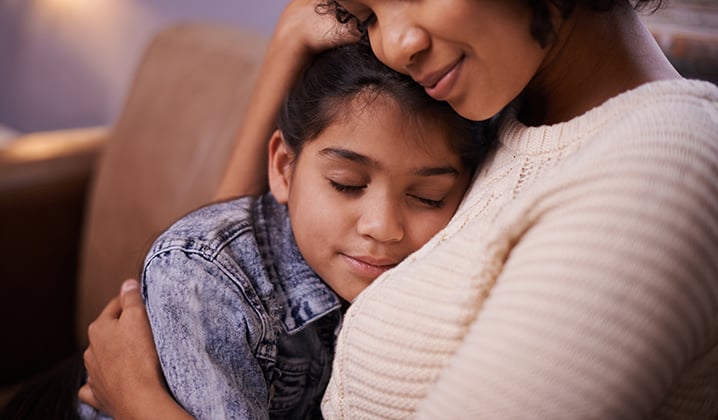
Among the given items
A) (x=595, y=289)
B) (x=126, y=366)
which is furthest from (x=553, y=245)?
(x=126, y=366)

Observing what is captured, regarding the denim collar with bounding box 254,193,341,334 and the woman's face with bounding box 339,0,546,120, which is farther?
Result: the denim collar with bounding box 254,193,341,334

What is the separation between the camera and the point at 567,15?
0.80 meters

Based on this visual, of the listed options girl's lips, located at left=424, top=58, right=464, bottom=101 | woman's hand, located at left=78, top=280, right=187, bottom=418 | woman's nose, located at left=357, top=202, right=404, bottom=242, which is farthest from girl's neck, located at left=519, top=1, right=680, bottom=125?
woman's hand, located at left=78, top=280, right=187, bottom=418

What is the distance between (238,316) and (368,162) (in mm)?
238

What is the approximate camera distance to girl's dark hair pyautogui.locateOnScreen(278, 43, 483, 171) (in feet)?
3.19

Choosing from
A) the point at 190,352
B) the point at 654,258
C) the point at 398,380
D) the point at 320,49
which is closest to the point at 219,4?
the point at 320,49

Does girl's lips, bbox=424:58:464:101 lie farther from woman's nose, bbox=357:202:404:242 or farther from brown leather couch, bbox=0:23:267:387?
brown leather couch, bbox=0:23:267:387

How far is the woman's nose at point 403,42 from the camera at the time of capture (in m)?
0.78

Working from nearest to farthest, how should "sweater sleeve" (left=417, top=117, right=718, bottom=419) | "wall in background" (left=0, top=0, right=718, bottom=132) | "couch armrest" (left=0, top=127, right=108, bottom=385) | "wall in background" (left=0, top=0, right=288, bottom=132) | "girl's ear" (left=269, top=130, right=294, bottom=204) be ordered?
"sweater sleeve" (left=417, top=117, right=718, bottom=419), "girl's ear" (left=269, top=130, right=294, bottom=204), "couch armrest" (left=0, top=127, right=108, bottom=385), "wall in background" (left=0, top=0, right=718, bottom=132), "wall in background" (left=0, top=0, right=288, bottom=132)

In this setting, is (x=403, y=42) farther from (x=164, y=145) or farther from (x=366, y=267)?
(x=164, y=145)

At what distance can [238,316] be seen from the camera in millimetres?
934

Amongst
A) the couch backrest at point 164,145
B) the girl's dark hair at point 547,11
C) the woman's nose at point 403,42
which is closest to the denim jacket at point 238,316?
the woman's nose at point 403,42

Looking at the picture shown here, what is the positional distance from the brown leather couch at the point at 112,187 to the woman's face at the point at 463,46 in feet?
2.78

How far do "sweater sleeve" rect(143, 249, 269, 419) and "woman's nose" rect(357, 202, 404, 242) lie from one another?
169 mm
